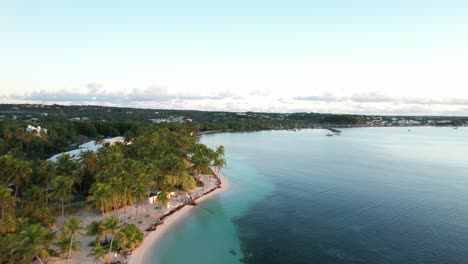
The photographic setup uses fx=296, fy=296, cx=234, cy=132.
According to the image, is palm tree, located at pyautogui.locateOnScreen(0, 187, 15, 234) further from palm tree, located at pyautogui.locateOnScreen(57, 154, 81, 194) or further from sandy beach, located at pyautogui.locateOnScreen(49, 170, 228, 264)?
palm tree, located at pyautogui.locateOnScreen(57, 154, 81, 194)

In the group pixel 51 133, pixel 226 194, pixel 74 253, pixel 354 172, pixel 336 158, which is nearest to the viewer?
pixel 74 253

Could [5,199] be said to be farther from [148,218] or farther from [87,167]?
[87,167]

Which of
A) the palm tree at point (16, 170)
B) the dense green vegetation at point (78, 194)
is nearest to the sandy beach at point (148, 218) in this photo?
the dense green vegetation at point (78, 194)

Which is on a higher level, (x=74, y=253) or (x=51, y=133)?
(x=51, y=133)

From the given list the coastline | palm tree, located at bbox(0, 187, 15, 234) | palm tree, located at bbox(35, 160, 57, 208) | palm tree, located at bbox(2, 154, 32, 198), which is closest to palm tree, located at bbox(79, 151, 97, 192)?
palm tree, located at bbox(35, 160, 57, 208)

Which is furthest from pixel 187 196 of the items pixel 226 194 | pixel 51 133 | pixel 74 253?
pixel 51 133

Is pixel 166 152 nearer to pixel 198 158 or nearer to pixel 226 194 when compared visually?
pixel 198 158

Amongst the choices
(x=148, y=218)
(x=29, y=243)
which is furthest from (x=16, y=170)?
(x=29, y=243)
